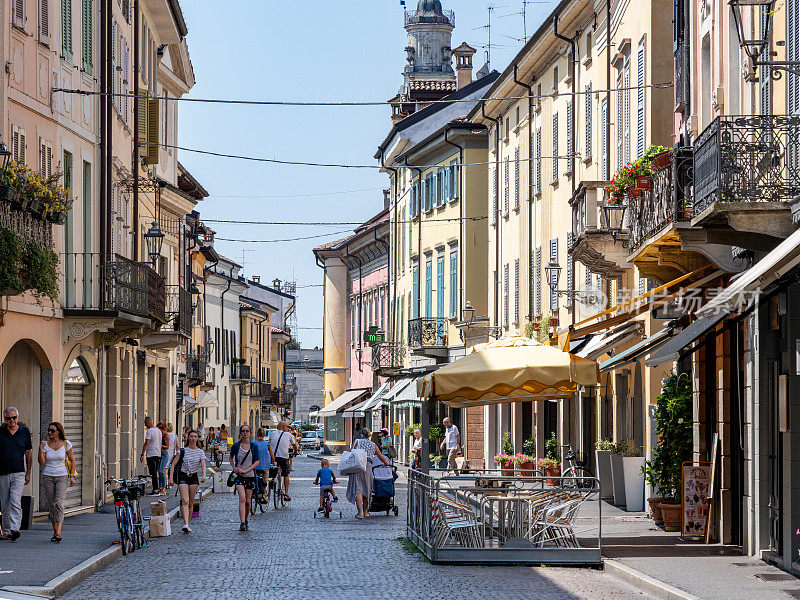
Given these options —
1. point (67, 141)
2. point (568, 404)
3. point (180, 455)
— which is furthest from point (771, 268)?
point (568, 404)

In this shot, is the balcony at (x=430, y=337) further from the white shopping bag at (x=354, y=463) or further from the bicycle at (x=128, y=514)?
the bicycle at (x=128, y=514)

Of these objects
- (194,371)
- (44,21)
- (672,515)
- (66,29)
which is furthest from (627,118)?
(194,371)

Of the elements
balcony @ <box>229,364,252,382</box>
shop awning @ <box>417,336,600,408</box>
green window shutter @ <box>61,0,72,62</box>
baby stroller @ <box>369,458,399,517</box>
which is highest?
green window shutter @ <box>61,0,72,62</box>

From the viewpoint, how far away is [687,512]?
20391 millimetres

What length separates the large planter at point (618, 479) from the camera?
88.2ft

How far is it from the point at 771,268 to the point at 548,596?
3.95 meters

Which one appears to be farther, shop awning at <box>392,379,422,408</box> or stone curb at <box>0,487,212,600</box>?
shop awning at <box>392,379,422,408</box>

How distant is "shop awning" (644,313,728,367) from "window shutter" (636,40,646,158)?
26.5ft

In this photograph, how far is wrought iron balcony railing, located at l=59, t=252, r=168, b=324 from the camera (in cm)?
2605

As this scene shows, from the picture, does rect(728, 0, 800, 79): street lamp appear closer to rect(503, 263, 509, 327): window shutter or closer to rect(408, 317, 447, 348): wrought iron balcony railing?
rect(503, 263, 509, 327): window shutter

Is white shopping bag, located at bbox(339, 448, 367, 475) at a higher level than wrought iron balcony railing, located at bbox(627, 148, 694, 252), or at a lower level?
lower

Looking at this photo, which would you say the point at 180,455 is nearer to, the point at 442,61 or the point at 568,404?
the point at 568,404

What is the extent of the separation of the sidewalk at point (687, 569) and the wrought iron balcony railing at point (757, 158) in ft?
12.8

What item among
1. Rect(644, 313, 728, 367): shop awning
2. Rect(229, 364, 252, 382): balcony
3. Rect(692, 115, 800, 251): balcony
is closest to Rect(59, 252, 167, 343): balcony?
Rect(644, 313, 728, 367): shop awning
